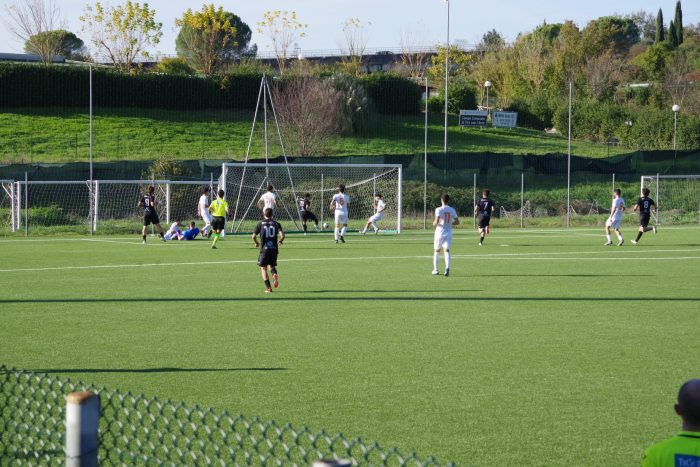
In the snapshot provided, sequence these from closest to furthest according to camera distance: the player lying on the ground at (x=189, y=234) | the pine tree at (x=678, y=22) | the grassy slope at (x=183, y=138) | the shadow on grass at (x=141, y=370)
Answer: the shadow on grass at (x=141, y=370), the player lying on the ground at (x=189, y=234), the grassy slope at (x=183, y=138), the pine tree at (x=678, y=22)

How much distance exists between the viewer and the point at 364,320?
46.5 feet

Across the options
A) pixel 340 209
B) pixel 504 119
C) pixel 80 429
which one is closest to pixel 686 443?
pixel 80 429

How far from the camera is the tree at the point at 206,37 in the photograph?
79.9 m

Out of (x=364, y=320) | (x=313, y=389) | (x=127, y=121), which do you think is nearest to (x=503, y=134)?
(x=127, y=121)

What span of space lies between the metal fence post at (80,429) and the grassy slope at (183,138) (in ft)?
169

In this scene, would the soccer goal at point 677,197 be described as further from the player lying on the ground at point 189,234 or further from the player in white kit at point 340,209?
the player lying on the ground at point 189,234

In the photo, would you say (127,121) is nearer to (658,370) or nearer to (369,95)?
→ (369,95)

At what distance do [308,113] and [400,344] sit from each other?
50.1 m

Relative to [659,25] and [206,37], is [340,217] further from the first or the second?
[659,25]

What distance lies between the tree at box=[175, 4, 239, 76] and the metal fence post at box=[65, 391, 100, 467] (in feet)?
248

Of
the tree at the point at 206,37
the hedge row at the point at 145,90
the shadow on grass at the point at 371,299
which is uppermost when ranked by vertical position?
the tree at the point at 206,37

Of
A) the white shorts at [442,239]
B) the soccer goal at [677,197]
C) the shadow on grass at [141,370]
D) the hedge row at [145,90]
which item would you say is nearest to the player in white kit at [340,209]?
the white shorts at [442,239]

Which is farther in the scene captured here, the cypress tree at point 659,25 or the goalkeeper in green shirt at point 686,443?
the cypress tree at point 659,25

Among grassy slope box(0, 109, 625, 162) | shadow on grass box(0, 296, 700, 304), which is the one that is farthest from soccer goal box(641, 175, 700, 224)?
shadow on grass box(0, 296, 700, 304)
